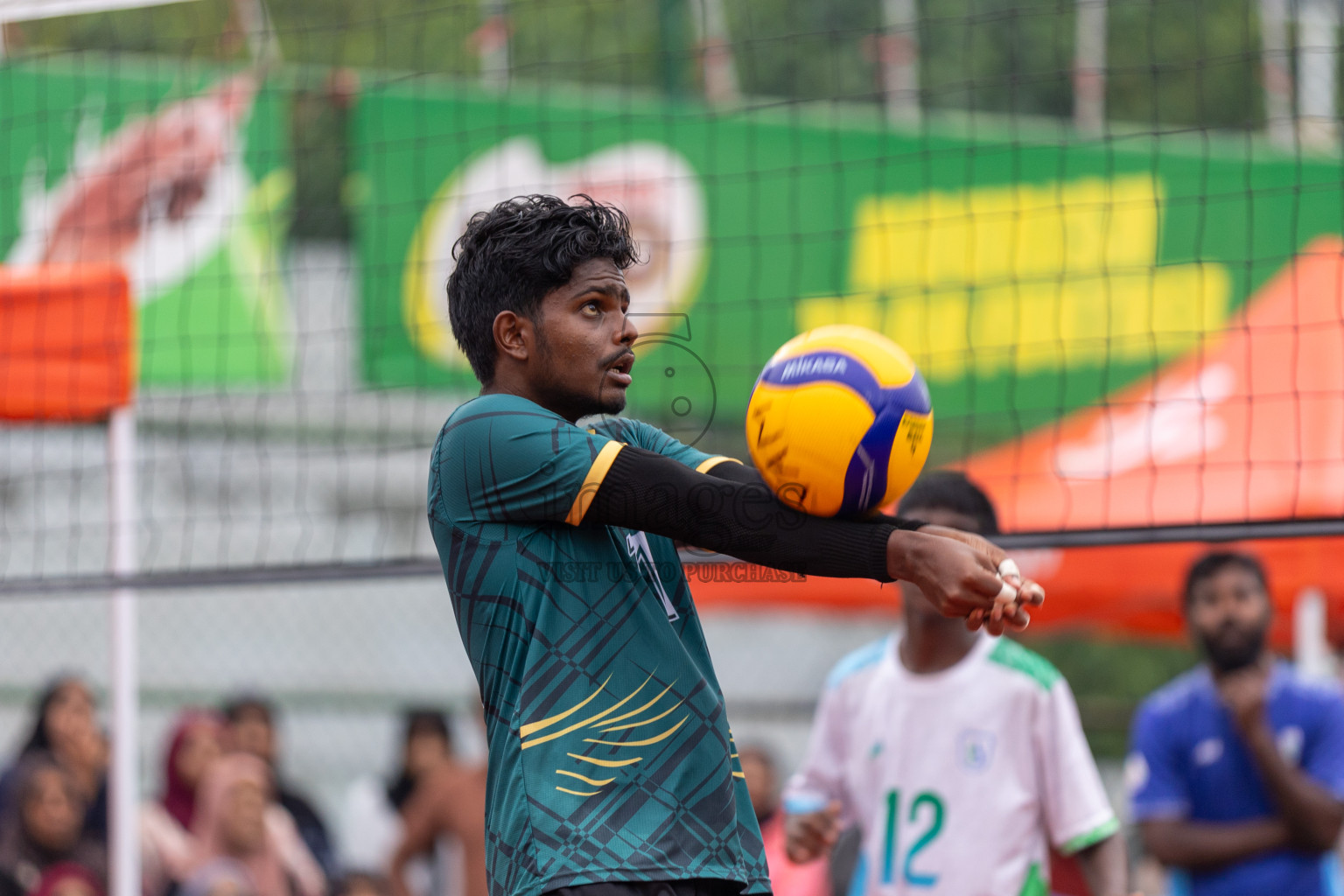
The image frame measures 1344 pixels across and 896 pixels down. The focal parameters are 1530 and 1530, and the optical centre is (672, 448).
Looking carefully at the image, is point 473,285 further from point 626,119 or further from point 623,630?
point 626,119

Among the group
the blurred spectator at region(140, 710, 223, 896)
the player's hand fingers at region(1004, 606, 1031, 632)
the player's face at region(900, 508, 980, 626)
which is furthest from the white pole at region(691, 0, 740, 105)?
the player's hand fingers at region(1004, 606, 1031, 632)

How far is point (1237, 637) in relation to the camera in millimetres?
4965

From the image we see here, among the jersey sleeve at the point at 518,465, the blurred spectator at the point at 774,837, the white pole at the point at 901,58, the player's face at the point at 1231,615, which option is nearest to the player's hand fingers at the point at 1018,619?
the jersey sleeve at the point at 518,465

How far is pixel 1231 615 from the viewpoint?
4.94m

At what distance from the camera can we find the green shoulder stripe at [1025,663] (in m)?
3.70

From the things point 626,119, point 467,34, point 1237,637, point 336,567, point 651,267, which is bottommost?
point 1237,637

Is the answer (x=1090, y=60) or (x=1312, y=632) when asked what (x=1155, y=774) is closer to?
(x=1312, y=632)

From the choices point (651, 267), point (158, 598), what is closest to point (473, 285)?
point (651, 267)

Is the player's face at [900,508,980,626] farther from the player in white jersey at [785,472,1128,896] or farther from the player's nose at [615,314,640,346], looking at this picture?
the player's nose at [615,314,640,346]

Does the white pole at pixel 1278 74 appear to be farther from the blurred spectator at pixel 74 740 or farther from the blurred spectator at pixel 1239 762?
the blurred spectator at pixel 74 740

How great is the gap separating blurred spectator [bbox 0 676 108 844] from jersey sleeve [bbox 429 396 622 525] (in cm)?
454

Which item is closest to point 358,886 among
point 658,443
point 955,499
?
point 955,499

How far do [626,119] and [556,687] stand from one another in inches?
216

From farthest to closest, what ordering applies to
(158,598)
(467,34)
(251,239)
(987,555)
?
(467,34)
(158,598)
(251,239)
(987,555)
